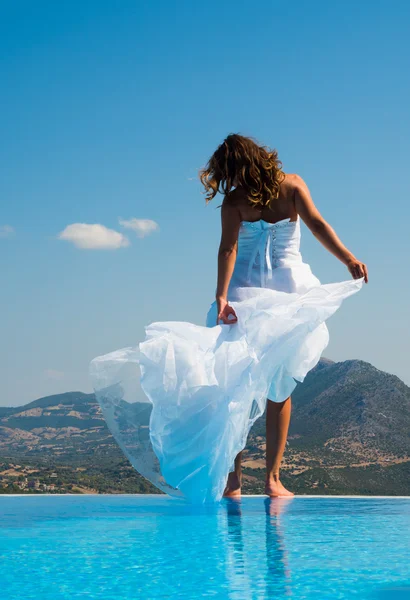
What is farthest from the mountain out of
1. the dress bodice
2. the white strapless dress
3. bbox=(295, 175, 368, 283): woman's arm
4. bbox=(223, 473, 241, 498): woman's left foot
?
bbox=(295, 175, 368, 283): woman's arm

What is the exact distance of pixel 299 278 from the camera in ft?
14.1

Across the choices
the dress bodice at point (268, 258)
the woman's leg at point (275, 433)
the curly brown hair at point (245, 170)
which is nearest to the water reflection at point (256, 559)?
the woman's leg at point (275, 433)

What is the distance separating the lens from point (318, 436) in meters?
40.8

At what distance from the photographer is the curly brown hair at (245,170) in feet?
13.6

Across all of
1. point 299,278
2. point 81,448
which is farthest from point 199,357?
point 81,448

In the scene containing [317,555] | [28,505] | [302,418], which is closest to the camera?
[317,555]

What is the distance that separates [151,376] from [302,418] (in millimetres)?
45206

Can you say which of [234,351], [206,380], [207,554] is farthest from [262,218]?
[207,554]

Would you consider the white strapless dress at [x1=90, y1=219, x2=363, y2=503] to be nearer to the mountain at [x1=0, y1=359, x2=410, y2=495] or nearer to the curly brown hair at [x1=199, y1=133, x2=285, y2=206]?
the curly brown hair at [x1=199, y1=133, x2=285, y2=206]

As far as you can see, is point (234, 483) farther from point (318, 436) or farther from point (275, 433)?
point (318, 436)

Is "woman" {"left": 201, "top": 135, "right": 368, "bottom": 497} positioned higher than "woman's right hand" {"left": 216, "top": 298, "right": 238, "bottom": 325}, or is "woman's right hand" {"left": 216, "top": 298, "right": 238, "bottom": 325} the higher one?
"woman" {"left": 201, "top": 135, "right": 368, "bottom": 497}

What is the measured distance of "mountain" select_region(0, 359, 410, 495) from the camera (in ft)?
82.4

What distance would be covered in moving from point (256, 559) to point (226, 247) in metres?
2.30

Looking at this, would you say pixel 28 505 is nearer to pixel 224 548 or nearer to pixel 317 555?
pixel 224 548
